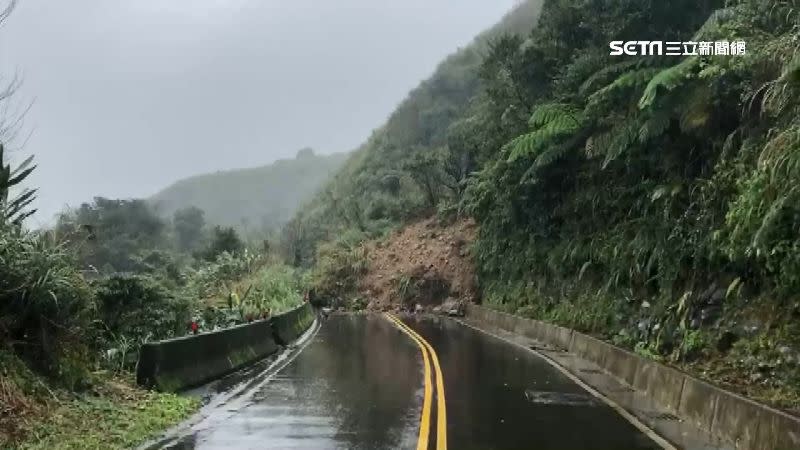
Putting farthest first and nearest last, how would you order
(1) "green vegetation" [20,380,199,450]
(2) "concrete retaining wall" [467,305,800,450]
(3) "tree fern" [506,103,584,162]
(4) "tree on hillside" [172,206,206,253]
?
(4) "tree on hillside" [172,206,206,253], (3) "tree fern" [506,103,584,162], (1) "green vegetation" [20,380,199,450], (2) "concrete retaining wall" [467,305,800,450]

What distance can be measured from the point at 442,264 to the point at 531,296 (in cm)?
1505

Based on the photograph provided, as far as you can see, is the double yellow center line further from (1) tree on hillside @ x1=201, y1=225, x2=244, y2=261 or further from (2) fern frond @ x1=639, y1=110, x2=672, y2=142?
(1) tree on hillside @ x1=201, y1=225, x2=244, y2=261

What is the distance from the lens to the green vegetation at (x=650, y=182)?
10.9m

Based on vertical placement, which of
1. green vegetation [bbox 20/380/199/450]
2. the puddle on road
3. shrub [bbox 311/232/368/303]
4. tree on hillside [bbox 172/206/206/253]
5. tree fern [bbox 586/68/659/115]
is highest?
tree on hillside [bbox 172/206/206/253]

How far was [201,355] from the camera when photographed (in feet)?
44.1

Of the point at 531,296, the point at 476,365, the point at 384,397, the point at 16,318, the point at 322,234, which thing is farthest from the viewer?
the point at 322,234

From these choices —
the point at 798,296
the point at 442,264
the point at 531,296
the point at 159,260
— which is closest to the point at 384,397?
the point at 798,296

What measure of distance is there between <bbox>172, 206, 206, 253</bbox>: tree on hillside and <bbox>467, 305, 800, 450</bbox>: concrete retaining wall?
84594 mm

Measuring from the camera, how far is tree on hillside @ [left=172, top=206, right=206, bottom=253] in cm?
9856

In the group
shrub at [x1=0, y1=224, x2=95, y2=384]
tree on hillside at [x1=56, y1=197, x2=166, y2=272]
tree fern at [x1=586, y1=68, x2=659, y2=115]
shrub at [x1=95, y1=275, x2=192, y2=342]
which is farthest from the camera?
tree on hillside at [x1=56, y1=197, x2=166, y2=272]

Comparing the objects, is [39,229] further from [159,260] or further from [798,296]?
[159,260]

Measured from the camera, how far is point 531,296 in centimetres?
2709

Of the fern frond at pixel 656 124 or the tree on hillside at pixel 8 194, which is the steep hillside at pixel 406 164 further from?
the tree on hillside at pixel 8 194

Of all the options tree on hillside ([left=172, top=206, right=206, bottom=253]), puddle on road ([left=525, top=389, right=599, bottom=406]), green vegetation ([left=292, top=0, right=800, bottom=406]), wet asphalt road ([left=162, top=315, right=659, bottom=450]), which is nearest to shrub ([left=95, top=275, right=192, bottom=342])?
wet asphalt road ([left=162, top=315, right=659, bottom=450])
